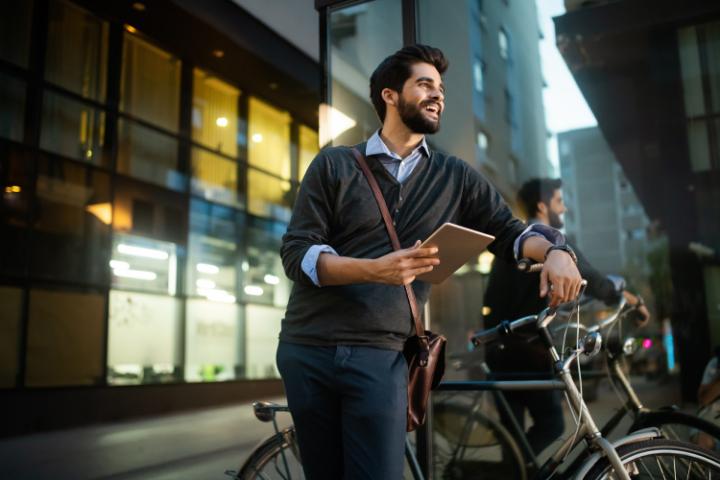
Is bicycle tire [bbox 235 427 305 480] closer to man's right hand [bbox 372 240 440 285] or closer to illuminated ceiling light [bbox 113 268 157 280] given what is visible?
man's right hand [bbox 372 240 440 285]

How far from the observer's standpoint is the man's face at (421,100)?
1955 millimetres

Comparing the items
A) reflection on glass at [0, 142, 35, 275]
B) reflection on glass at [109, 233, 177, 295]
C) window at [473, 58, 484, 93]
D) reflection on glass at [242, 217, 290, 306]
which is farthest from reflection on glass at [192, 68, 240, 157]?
window at [473, 58, 484, 93]

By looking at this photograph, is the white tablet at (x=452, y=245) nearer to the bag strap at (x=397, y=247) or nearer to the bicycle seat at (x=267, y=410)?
the bag strap at (x=397, y=247)

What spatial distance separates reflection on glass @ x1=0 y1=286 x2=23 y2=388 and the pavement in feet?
2.92

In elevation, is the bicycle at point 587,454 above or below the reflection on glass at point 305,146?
below

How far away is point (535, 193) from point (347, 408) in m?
3.25

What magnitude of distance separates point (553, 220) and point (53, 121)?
7.59 metres

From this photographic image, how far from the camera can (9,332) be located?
843 centimetres

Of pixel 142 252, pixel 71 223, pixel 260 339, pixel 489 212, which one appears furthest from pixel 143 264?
pixel 489 212

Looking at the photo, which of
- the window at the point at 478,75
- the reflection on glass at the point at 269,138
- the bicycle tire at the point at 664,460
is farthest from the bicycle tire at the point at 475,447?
the reflection on glass at the point at 269,138

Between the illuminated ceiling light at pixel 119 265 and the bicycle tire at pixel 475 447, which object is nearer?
the bicycle tire at pixel 475 447

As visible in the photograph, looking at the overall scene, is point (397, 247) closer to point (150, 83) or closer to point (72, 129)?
point (72, 129)

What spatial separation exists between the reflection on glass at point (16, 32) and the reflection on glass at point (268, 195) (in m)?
4.86

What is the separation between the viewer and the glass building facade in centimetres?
880
